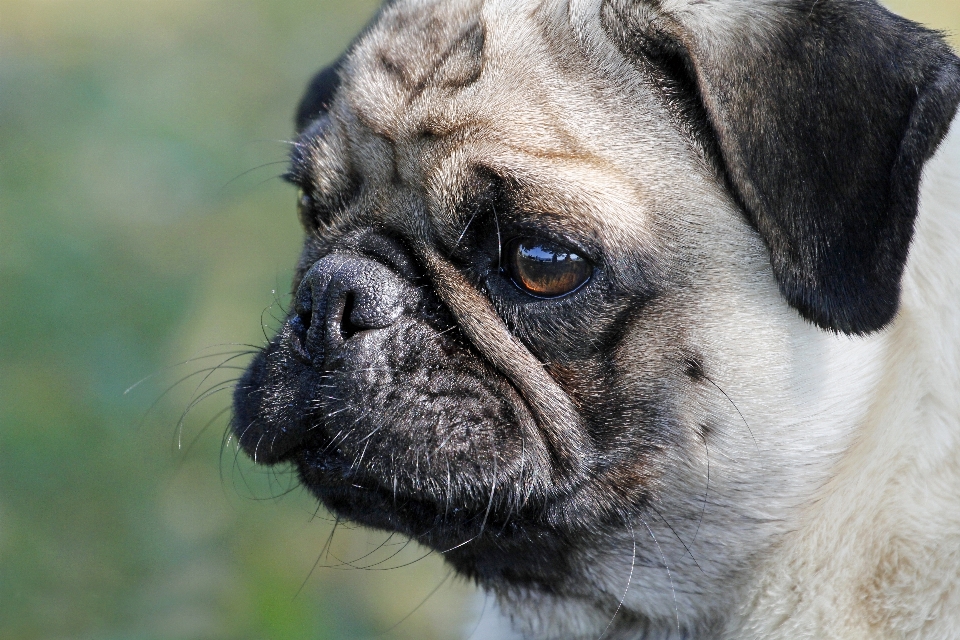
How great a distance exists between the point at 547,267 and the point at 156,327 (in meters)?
3.64

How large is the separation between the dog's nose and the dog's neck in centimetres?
122

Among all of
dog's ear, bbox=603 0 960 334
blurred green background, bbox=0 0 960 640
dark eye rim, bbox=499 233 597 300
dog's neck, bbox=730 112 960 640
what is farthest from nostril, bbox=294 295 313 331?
dog's neck, bbox=730 112 960 640

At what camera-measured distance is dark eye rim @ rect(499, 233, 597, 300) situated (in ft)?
8.15

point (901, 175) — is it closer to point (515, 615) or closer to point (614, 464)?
point (614, 464)

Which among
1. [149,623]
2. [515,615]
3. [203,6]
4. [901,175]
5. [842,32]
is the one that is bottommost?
[149,623]

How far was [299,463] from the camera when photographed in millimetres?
2764

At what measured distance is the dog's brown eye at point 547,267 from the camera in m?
2.50

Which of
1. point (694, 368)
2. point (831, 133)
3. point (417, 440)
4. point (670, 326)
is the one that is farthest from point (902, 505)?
point (417, 440)

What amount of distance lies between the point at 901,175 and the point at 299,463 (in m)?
1.69

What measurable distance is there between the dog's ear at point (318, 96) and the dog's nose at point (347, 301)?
3.08 feet

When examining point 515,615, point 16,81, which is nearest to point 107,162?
point 16,81

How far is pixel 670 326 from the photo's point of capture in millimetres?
2520

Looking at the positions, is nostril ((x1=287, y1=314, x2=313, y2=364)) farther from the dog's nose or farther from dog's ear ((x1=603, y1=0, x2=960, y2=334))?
dog's ear ((x1=603, y1=0, x2=960, y2=334))

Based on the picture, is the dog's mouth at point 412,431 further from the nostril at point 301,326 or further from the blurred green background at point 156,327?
the blurred green background at point 156,327
